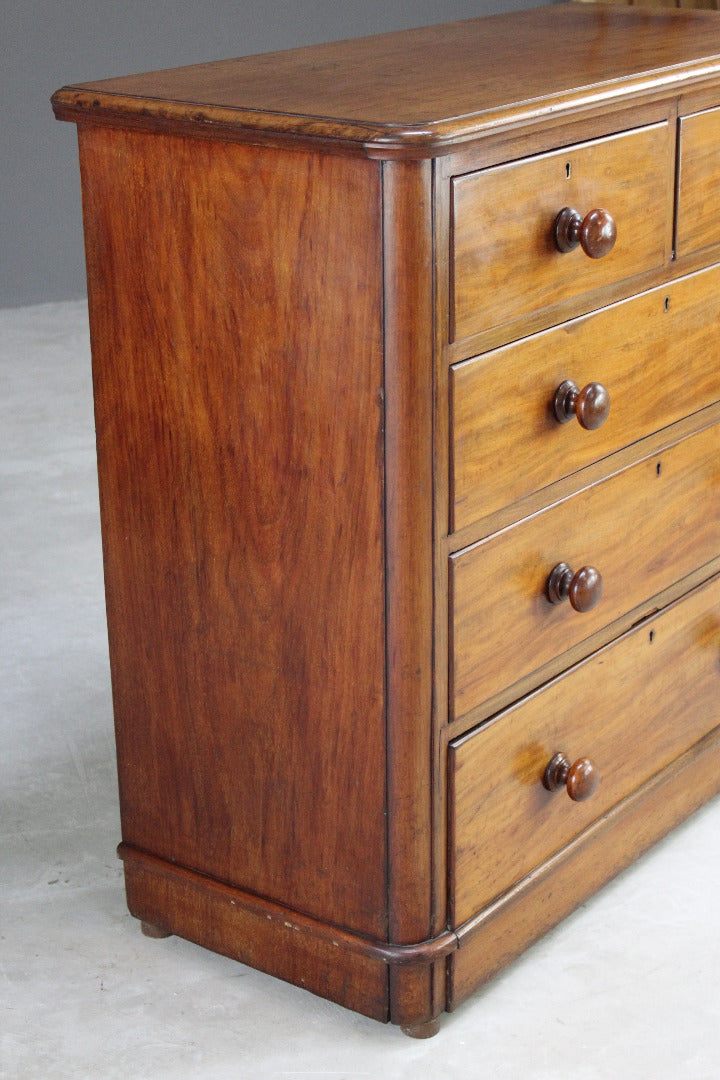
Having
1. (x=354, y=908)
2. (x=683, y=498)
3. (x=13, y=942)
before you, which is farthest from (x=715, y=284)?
(x=13, y=942)

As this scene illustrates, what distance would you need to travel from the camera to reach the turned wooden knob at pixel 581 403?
6.21 ft

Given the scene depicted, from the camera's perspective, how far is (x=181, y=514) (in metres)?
→ 1.96

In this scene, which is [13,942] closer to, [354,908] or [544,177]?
[354,908]

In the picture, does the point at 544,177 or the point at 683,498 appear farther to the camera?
the point at 683,498

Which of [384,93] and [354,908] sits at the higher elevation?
[384,93]

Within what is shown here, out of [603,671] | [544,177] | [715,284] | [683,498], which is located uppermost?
[544,177]

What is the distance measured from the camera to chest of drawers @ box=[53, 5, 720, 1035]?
1709mm

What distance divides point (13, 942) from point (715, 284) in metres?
1.37

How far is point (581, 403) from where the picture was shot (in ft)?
6.22

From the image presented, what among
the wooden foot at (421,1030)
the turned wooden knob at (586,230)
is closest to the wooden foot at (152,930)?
the wooden foot at (421,1030)

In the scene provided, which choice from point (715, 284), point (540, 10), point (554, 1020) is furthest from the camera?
point (540, 10)

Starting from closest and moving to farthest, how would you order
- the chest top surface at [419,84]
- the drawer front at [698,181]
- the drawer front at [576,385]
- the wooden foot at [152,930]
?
the chest top surface at [419,84], the drawer front at [576,385], the drawer front at [698,181], the wooden foot at [152,930]

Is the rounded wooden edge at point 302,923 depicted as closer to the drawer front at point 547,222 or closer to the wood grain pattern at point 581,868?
the wood grain pattern at point 581,868

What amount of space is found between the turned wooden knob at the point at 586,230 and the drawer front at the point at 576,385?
0.11m
